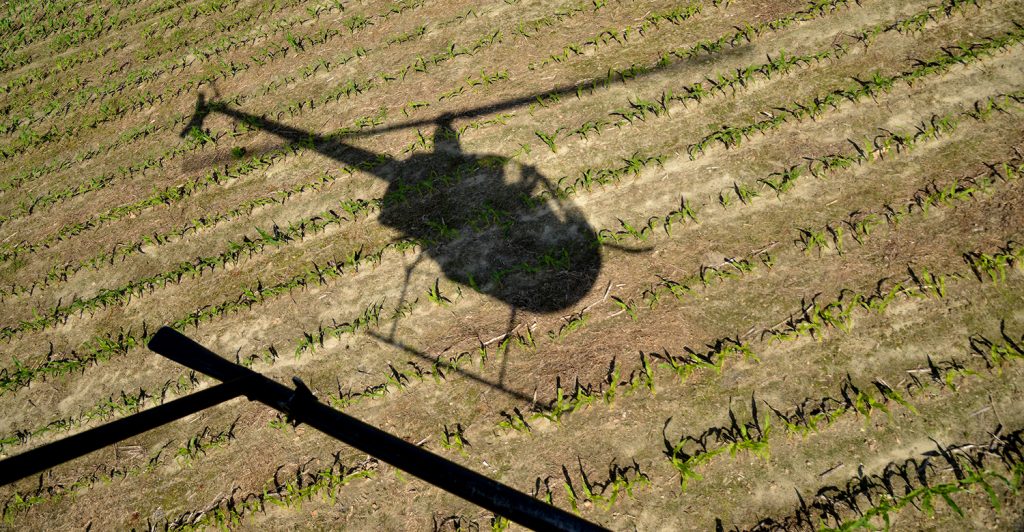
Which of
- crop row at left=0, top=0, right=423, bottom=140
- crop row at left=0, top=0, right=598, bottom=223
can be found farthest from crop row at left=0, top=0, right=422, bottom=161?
crop row at left=0, top=0, right=598, bottom=223

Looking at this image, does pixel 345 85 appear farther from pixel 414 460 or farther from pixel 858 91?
pixel 414 460

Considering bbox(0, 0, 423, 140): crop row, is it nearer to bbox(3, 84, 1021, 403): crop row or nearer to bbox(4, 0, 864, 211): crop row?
bbox(4, 0, 864, 211): crop row

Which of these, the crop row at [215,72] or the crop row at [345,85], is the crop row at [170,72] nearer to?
the crop row at [215,72]

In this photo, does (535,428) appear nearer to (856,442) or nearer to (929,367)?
(856,442)

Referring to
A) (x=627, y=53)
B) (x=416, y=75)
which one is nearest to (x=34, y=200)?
(x=416, y=75)

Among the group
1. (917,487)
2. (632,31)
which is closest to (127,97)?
(632,31)

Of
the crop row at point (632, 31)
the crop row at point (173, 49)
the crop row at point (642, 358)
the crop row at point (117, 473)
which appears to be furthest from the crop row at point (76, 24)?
the crop row at point (117, 473)
